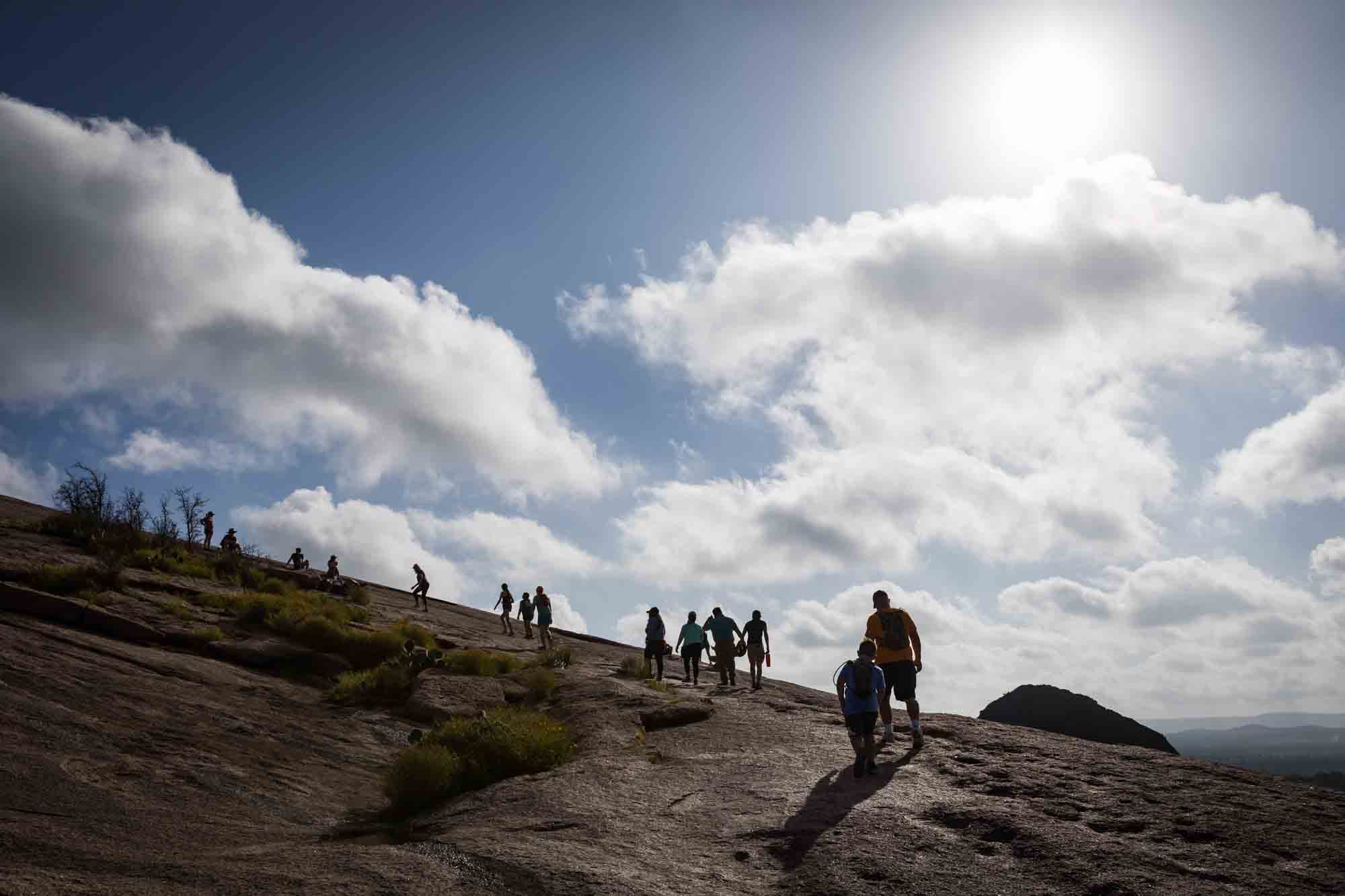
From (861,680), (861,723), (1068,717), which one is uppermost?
(861,680)

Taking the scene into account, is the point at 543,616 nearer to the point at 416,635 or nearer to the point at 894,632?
the point at 416,635

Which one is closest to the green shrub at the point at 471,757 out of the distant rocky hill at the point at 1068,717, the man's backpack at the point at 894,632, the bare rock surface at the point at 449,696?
the bare rock surface at the point at 449,696

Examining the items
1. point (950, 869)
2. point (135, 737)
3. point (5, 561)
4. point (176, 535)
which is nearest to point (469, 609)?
point (176, 535)

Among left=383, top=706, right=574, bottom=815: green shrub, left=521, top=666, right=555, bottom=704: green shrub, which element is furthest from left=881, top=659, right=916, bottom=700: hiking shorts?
left=521, top=666, right=555, bottom=704: green shrub

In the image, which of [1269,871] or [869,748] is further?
[869,748]

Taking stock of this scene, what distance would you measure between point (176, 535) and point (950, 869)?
28929mm

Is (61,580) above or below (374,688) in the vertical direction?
above

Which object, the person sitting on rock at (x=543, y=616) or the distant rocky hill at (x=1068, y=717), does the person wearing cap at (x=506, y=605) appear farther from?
the distant rocky hill at (x=1068, y=717)

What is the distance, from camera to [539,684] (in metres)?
17.5

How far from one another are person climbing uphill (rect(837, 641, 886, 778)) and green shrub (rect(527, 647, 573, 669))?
12.0 m

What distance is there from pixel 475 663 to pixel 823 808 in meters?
12.1

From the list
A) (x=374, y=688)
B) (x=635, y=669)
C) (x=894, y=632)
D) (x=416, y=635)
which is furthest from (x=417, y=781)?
(x=416, y=635)

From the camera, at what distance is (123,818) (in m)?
8.41

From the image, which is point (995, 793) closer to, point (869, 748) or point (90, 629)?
point (869, 748)
